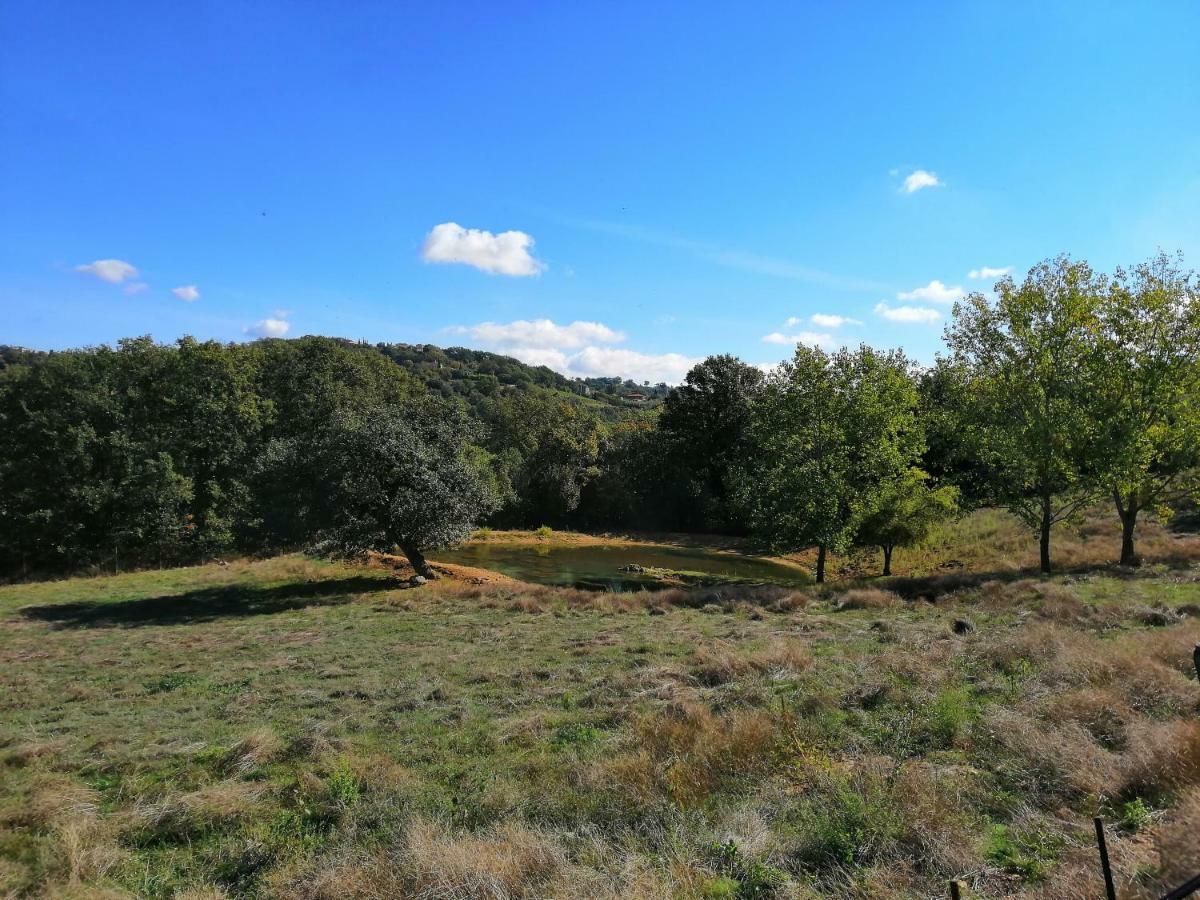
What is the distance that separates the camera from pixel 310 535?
2869cm

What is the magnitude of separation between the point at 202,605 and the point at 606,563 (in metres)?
24.4

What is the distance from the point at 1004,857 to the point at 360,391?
2145 inches

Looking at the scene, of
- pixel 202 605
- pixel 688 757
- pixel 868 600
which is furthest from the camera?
pixel 202 605

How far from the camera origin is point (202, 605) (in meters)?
25.7

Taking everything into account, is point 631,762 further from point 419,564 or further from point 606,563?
point 606,563

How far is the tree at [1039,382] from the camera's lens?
23.8 metres

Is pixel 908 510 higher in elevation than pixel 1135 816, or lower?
higher

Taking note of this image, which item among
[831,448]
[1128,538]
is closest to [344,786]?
[831,448]

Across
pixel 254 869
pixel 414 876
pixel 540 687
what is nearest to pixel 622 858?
pixel 414 876

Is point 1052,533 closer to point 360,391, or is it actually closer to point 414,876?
point 414,876

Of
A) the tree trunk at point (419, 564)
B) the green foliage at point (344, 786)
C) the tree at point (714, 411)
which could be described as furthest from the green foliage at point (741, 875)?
the tree at point (714, 411)

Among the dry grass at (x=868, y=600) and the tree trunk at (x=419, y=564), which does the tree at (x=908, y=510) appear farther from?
the tree trunk at (x=419, y=564)

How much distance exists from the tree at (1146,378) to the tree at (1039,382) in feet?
1.82

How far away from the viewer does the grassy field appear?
17.4 feet
